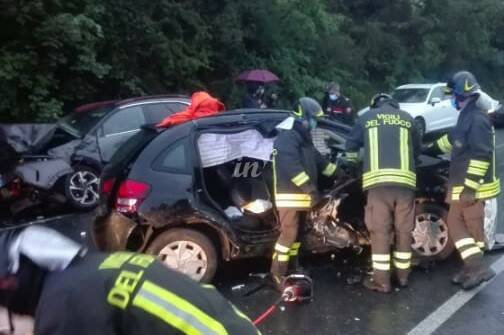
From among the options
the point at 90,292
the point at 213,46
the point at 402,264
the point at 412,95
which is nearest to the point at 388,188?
the point at 402,264

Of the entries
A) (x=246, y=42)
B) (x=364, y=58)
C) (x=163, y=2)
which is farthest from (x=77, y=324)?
(x=364, y=58)

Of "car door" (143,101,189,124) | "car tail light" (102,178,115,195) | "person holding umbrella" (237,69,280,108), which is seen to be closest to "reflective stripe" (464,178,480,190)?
"car tail light" (102,178,115,195)

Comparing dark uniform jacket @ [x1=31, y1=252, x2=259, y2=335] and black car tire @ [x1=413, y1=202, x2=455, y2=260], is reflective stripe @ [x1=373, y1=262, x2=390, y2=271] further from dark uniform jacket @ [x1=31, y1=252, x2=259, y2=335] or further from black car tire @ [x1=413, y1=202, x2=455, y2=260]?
dark uniform jacket @ [x1=31, y1=252, x2=259, y2=335]

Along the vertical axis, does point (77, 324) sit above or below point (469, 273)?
above

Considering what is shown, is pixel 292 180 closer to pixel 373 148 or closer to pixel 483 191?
pixel 373 148

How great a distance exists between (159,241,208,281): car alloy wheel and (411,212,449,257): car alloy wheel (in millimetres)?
2031

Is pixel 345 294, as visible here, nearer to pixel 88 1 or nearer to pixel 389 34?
pixel 88 1

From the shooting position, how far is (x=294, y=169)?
597 centimetres

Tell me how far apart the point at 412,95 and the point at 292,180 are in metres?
14.2

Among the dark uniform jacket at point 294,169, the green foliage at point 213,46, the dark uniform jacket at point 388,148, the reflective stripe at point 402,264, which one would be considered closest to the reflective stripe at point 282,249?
the dark uniform jacket at point 294,169

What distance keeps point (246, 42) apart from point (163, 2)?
11.5 ft

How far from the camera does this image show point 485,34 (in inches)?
1133

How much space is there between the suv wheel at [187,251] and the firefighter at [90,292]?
399 centimetres

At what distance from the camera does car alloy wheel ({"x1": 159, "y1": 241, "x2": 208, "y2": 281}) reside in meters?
6.02
